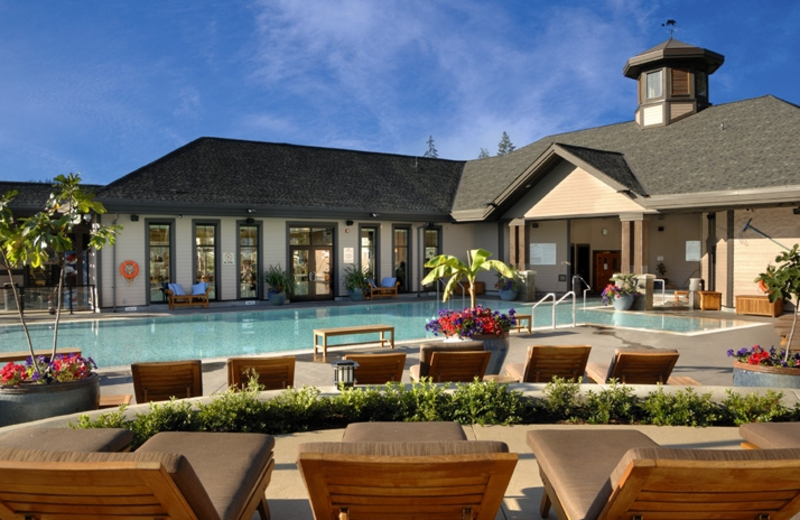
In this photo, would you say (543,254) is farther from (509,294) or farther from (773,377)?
(773,377)

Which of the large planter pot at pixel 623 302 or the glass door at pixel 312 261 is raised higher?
the glass door at pixel 312 261

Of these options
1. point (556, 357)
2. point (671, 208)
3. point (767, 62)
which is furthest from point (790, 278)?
point (767, 62)

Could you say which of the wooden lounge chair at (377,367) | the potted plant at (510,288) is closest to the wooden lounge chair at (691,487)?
the wooden lounge chair at (377,367)

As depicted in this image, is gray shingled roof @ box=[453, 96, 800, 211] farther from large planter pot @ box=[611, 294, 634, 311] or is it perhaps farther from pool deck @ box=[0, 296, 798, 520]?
pool deck @ box=[0, 296, 798, 520]

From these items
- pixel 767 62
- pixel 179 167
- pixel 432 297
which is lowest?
pixel 432 297

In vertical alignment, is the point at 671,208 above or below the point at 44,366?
above

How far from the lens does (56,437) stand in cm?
390

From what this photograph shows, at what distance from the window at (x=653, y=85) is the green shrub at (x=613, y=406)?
66.8ft

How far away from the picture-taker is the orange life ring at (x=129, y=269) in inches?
742

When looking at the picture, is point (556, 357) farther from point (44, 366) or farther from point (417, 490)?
point (44, 366)

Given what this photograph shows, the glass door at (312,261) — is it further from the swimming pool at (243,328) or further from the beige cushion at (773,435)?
the beige cushion at (773,435)

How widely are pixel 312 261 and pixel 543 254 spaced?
972 centimetres

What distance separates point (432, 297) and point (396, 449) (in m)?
21.7

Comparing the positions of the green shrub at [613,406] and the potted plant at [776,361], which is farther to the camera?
the potted plant at [776,361]
